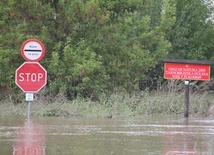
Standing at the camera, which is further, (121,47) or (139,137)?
(121,47)

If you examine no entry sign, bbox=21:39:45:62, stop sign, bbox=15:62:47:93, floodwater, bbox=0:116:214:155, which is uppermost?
no entry sign, bbox=21:39:45:62

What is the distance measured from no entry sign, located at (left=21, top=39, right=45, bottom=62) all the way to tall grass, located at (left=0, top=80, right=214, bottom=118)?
5.44 ft

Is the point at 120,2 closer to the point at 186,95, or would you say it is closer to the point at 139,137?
the point at 186,95

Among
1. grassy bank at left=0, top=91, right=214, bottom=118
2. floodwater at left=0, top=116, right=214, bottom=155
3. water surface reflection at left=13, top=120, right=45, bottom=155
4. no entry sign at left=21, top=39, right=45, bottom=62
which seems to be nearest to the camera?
water surface reflection at left=13, top=120, right=45, bottom=155

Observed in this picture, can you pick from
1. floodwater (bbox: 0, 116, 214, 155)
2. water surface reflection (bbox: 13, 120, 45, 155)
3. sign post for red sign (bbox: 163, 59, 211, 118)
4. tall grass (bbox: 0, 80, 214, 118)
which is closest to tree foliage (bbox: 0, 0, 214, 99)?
tall grass (bbox: 0, 80, 214, 118)

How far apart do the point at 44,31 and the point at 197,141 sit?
45.6 feet

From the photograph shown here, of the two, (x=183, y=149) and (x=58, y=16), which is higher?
(x=58, y=16)

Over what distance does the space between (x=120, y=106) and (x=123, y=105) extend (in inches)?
7.7

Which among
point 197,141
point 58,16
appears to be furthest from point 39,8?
point 197,141

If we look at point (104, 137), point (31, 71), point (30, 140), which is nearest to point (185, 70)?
point (31, 71)

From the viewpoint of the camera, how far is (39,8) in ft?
80.7

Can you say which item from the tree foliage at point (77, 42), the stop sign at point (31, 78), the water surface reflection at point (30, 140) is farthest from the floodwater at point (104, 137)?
the tree foliage at point (77, 42)

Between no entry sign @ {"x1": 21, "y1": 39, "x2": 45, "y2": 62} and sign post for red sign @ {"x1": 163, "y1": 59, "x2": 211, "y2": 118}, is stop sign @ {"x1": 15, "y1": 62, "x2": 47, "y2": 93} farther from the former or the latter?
sign post for red sign @ {"x1": 163, "y1": 59, "x2": 211, "y2": 118}

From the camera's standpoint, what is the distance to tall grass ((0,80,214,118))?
1767 cm
